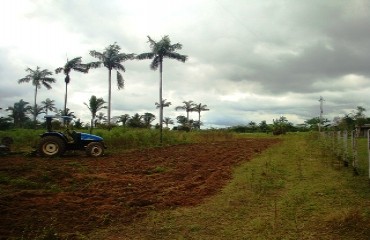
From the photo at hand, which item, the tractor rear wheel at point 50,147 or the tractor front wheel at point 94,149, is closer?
the tractor rear wheel at point 50,147

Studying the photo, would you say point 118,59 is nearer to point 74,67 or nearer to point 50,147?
point 74,67

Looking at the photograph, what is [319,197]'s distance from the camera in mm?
7277

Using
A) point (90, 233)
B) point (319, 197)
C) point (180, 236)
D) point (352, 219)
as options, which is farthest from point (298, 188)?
point (90, 233)

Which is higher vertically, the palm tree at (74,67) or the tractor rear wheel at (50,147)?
the palm tree at (74,67)

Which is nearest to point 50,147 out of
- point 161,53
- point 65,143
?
point 65,143

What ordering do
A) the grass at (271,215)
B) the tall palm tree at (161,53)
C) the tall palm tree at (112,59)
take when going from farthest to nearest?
the tall palm tree at (112,59) → the tall palm tree at (161,53) → the grass at (271,215)

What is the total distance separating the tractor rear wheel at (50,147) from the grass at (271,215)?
8.96 m

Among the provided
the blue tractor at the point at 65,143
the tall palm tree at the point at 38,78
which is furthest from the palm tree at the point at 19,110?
the blue tractor at the point at 65,143

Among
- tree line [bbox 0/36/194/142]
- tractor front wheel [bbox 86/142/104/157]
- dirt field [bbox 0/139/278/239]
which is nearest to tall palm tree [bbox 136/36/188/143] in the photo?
tree line [bbox 0/36/194/142]

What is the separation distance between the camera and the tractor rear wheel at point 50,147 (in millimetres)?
14641

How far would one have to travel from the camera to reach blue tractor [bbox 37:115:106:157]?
1468 cm

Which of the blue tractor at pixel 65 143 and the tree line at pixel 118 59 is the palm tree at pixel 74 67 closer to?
the tree line at pixel 118 59

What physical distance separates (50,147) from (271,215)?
11.6 metres

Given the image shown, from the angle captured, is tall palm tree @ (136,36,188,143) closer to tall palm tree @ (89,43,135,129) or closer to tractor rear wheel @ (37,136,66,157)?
tall palm tree @ (89,43,135,129)
